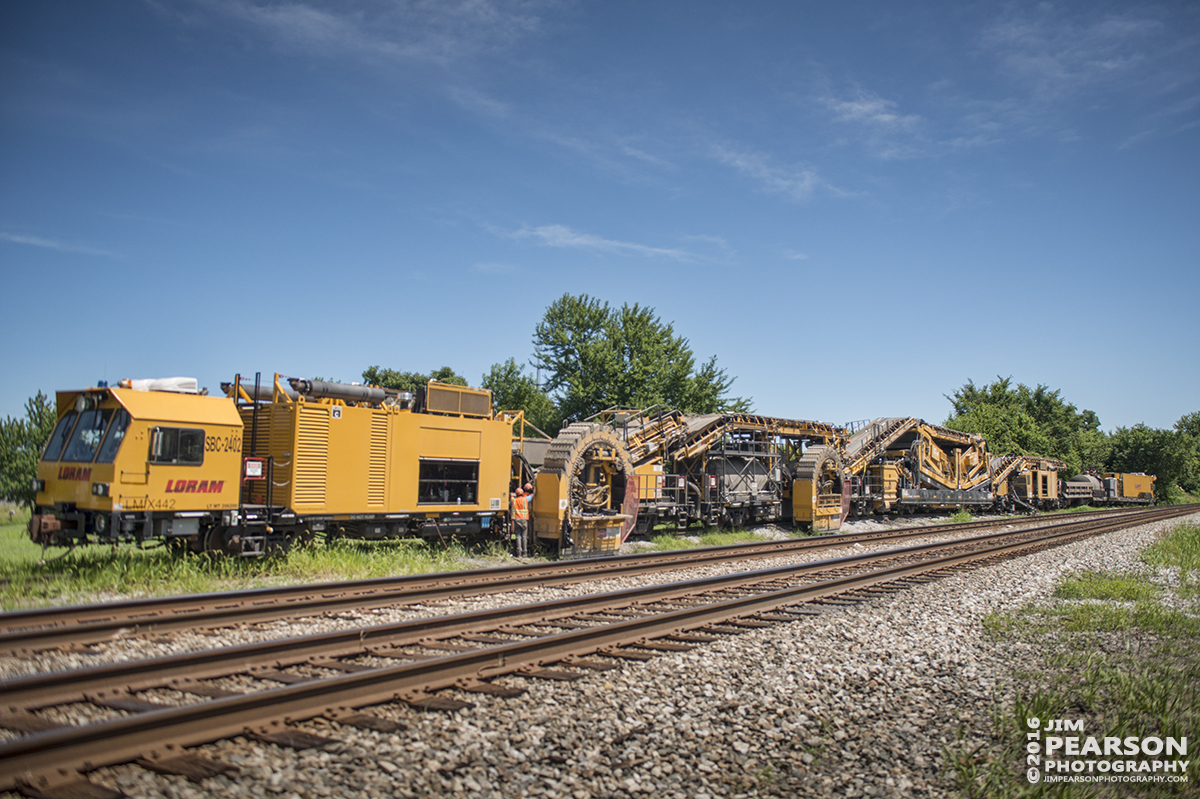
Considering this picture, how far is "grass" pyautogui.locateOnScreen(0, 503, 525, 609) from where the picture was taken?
1034 cm

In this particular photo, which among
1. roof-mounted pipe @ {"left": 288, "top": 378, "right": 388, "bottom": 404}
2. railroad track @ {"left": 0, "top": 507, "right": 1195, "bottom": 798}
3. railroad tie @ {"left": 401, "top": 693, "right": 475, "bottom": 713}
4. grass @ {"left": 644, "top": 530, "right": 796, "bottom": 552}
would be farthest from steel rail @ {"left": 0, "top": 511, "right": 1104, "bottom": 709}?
grass @ {"left": 644, "top": 530, "right": 796, "bottom": 552}

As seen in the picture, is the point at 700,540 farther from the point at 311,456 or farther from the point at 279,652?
the point at 279,652

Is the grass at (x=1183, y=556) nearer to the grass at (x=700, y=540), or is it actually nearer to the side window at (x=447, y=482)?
the grass at (x=700, y=540)

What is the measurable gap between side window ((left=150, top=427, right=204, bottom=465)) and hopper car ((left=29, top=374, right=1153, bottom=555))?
2 cm

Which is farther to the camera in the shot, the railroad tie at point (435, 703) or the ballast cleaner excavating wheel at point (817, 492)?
the ballast cleaner excavating wheel at point (817, 492)

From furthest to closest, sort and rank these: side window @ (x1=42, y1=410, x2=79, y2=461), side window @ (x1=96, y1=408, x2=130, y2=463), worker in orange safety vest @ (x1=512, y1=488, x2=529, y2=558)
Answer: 1. worker in orange safety vest @ (x1=512, y1=488, x2=529, y2=558)
2. side window @ (x1=42, y1=410, x2=79, y2=461)
3. side window @ (x1=96, y1=408, x2=130, y2=463)

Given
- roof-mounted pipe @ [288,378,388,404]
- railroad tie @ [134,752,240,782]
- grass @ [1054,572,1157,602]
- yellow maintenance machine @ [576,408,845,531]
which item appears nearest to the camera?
railroad tie @ [134,752,240,782]

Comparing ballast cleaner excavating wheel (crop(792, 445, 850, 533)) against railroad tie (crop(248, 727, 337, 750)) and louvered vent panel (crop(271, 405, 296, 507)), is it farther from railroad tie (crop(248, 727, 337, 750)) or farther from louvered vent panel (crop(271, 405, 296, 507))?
railroad tie (crop(248, 727, 337, 750))

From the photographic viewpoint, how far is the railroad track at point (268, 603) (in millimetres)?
7680

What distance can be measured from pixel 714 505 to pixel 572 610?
47.5 ft

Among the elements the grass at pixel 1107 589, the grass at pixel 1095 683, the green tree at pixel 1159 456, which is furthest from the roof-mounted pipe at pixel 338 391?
the green tree at pixel 1159 456

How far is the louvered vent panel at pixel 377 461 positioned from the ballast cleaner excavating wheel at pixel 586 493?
4.08m

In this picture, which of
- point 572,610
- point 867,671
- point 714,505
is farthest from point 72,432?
point 714,505

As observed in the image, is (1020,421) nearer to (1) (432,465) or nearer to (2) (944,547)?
(2) (944,547)
